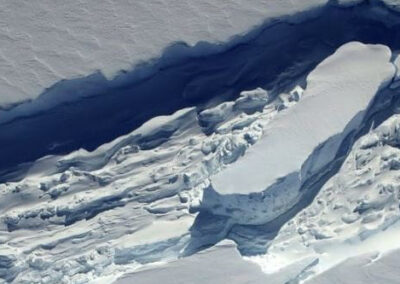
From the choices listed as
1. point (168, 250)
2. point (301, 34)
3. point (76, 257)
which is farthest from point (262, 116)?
point (76, 257)

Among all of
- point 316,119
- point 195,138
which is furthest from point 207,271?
point 316,119

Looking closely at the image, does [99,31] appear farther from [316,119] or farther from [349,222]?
[349,222]

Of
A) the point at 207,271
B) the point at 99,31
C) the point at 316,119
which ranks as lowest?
the point at 207,271

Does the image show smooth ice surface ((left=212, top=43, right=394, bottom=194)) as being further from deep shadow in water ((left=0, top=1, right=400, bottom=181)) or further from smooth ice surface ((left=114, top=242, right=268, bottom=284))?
smooth ice surface ((left=114, top=242, right=268, bottom=284))

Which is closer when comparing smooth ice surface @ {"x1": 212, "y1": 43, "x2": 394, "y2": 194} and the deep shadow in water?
smooth ice surface @ {"x1": 212, "y1": 43, "x2": 394, "y2": 194}

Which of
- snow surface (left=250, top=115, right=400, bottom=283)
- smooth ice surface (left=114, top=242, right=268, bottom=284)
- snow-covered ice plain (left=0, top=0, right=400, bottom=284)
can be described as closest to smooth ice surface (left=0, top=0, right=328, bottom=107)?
snow-covered ice plain (left=0, top=0, right=400, bottom=284)

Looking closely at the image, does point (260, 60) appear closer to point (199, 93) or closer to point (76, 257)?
point (199, 93)
